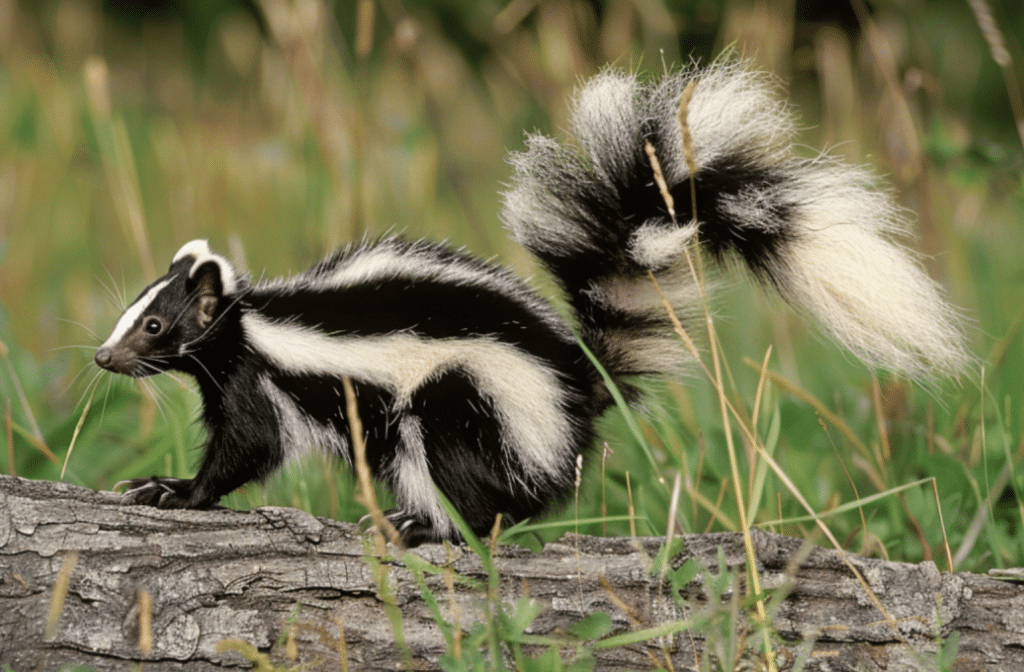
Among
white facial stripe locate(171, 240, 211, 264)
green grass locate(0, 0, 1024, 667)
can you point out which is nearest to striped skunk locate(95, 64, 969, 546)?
white facial stripe locate(171, 240, 211, 264)

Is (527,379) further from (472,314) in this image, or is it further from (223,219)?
(223,219)

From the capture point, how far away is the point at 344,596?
2480 mm

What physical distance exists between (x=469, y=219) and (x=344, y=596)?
2.59 meters

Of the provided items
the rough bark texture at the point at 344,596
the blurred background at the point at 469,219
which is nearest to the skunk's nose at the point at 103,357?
the blurred background at the point at 469,219

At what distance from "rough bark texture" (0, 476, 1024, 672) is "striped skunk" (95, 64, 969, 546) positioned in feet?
1.10

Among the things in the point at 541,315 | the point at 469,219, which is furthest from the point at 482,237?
the point at 541,315

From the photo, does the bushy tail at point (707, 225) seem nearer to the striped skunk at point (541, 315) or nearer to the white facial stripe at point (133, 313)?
the striped skunk at point (541, 315)

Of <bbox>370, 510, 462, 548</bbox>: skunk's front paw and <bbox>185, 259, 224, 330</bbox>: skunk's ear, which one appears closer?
<bbox>370, 510, 462, 548</bbox>: skunk's front paw

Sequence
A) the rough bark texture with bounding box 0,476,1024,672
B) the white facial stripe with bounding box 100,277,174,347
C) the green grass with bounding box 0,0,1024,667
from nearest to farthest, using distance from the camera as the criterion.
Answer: the rough bark texture with bounding box 0,476,1024,672
the white facial stripe with bounding box 100,277,174,347
the green grass with bounding box 0,0,1024,667

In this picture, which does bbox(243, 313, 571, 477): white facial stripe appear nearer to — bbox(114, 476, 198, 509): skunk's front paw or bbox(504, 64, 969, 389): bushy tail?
bbox(504, 64, 969, 389): bushy tail

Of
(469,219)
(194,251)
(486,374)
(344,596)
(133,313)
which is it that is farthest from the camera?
(469,219)

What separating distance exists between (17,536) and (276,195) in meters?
4.94

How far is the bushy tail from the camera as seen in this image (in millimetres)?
2744

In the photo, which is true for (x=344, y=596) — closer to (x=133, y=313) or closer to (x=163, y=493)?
(x=163, y=493)
